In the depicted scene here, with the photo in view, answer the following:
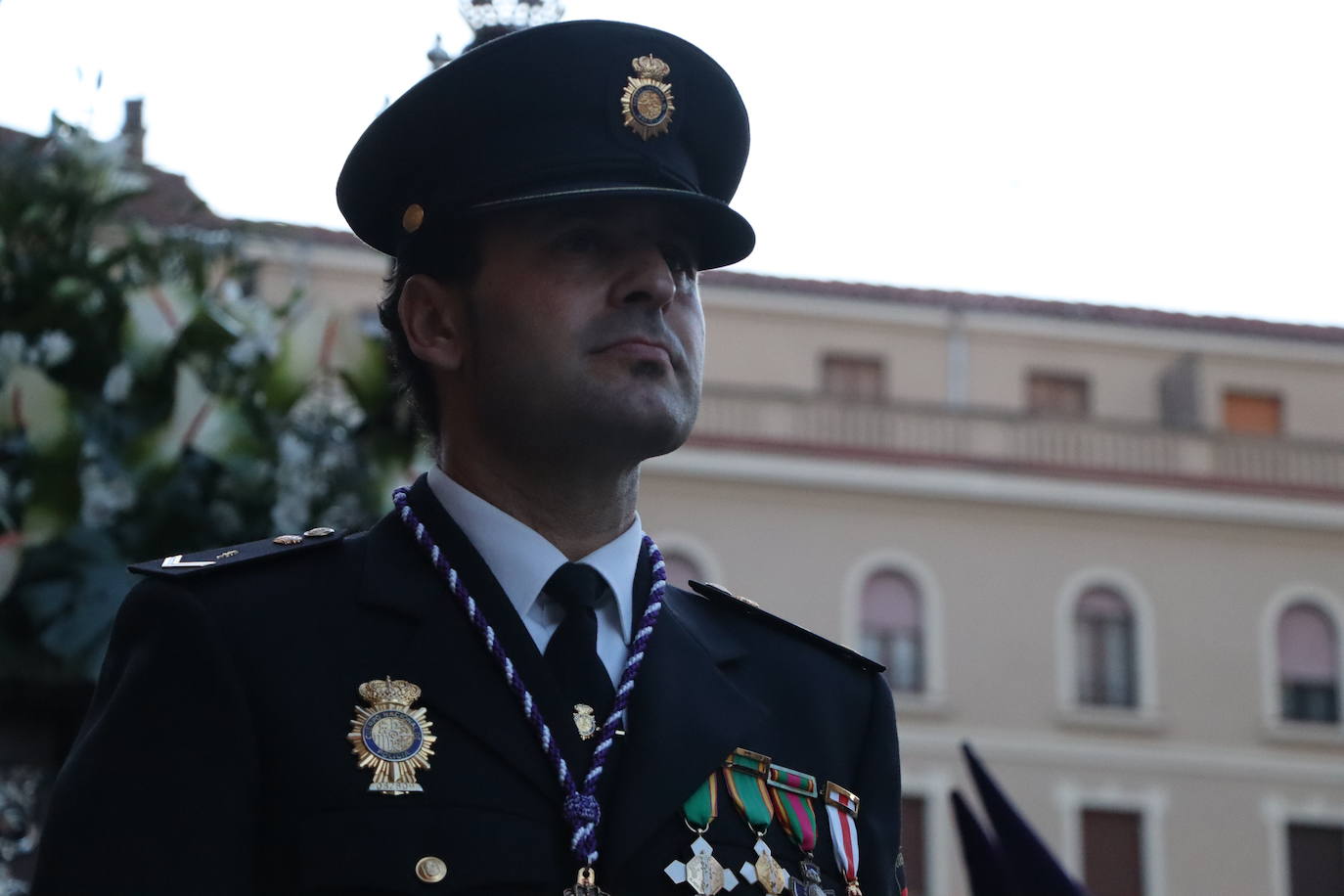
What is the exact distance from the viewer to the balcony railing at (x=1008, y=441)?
22.8m

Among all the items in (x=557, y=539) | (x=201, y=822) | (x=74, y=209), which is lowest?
(x=201, y=822)

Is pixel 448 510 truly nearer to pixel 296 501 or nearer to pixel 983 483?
pixel 296 501

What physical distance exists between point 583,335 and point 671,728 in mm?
445

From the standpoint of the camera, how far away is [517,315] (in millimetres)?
2162

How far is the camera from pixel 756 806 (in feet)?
7.05

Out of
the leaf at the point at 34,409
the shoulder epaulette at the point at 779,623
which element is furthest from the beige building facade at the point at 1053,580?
the shoulder epaulette at the point at 779,623

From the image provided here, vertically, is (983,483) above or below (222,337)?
above

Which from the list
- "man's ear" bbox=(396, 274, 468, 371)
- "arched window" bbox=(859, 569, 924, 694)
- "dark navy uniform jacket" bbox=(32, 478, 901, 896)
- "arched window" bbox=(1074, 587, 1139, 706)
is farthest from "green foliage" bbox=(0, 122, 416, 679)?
"arched window" bbox=(1074, 587, 1139, 706)

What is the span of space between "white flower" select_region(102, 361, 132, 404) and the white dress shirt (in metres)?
1.96

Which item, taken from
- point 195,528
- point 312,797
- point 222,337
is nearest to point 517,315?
point 312,797

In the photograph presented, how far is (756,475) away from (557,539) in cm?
2012

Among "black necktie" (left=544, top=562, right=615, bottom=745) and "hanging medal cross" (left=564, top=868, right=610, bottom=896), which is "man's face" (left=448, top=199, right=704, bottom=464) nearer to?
"black necktie" (left=544, top=562, right=615, bottom=745)

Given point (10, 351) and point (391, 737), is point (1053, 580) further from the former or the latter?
point (391, 737)

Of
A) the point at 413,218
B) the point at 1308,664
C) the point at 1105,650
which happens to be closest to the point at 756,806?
the point at 413,218
